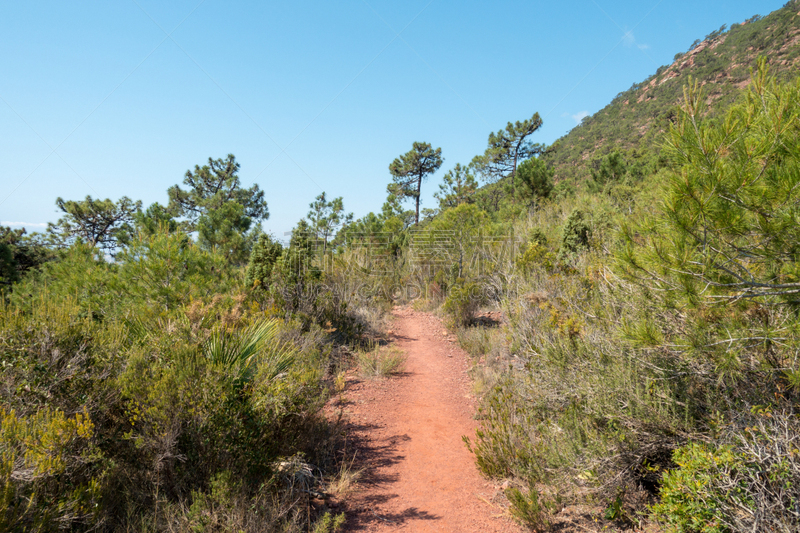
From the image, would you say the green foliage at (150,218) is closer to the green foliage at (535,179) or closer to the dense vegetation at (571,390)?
the dense vegetation at (571,390)

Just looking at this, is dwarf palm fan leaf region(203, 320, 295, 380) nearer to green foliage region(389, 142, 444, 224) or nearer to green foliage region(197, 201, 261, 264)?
green foliage region(197, 201, 261, 264)

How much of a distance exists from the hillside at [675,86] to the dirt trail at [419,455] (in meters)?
28.5

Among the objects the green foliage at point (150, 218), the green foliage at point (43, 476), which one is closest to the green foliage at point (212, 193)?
the green foliage at point (150, 218)

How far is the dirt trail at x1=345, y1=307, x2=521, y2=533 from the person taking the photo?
3078mm

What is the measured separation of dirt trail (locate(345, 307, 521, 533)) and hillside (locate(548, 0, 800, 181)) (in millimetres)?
28484

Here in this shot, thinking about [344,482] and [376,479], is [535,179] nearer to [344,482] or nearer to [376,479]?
[376,479]

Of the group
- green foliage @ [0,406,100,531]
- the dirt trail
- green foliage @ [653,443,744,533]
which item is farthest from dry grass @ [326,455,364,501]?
green foliage @ [653,443,744,533]

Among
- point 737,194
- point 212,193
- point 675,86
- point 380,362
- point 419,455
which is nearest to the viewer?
point 737,194

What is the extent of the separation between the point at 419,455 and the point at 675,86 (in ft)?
201

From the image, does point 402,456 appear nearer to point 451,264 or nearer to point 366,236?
point 451,264

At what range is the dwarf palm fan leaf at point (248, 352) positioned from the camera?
325 cm

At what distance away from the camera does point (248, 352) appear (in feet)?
11.7

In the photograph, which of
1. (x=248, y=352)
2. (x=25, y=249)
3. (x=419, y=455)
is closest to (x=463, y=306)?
(x=419, y=455)

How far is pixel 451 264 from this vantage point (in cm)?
1324
